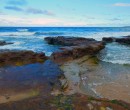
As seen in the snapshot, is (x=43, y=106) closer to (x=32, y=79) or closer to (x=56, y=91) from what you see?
(x=56, y=91)

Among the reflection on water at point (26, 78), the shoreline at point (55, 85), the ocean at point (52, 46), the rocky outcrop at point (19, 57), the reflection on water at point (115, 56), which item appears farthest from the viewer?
the ocean at point (52, 46)

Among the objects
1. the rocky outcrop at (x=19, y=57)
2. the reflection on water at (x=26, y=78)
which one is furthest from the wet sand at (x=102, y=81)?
the rocky outcrop at (x=19, y=57)

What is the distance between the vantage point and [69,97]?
13.9 ft

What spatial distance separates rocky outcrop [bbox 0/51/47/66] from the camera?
12375mm

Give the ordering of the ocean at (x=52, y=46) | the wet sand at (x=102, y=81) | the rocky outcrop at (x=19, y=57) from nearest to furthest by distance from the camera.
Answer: the wet sand at (x=102, y=81)
the rocky outcrop at (x=19, y=57)
the ocean at (x=52, y=46)

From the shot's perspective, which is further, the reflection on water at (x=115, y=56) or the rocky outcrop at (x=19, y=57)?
the reflection on water at (x=115, y=56)

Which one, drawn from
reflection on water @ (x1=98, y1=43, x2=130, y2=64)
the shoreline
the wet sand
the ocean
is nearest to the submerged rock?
the ocean

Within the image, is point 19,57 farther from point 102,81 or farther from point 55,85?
point 102,81

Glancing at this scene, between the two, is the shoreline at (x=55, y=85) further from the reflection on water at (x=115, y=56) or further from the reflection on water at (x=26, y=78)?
the reflection on water at (x=115, y=56)

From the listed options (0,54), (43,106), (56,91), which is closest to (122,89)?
(56,91)

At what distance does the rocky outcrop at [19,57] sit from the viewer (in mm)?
12375

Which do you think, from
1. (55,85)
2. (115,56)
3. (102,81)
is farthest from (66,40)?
(55,85)

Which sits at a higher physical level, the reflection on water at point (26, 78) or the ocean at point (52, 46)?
the reflection on water at point (26, 78)

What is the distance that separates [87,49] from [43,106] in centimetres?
1301
